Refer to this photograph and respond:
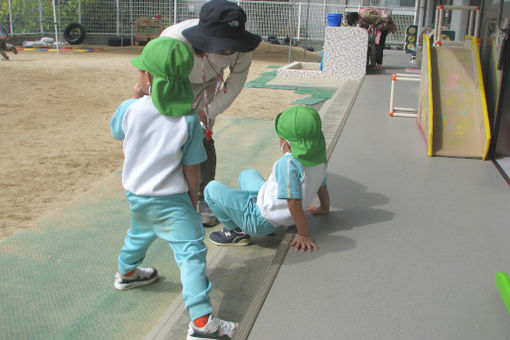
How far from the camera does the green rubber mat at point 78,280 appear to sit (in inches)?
87.7

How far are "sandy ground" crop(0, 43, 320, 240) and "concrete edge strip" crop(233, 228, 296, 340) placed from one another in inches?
69.5

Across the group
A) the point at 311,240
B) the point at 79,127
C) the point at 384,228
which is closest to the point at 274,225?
the point at 311,240

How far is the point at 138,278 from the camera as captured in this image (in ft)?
8.29

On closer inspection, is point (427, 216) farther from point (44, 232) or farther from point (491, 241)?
point (44, 232)

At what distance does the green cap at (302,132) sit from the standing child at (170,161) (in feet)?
1.90

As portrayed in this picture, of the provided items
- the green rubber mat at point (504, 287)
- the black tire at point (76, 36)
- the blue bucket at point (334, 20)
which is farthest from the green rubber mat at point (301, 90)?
the black tire at point (76, 36)

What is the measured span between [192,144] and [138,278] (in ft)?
2.86

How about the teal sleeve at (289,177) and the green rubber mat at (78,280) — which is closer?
the green rubber mat at (78,280)

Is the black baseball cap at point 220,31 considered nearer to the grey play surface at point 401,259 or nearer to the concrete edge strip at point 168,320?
the grey play surface at point 401,259

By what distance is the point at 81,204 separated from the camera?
367 cm

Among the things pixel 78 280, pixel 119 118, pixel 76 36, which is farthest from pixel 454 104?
pixel 76 36

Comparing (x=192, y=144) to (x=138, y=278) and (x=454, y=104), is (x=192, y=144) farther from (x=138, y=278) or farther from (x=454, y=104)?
(x=454, y=104)

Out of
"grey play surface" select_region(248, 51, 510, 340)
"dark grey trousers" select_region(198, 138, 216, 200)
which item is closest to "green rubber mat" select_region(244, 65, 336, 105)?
"grey play surface" select_region(248, 51, 510, 340)

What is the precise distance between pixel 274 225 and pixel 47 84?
26.7ft
